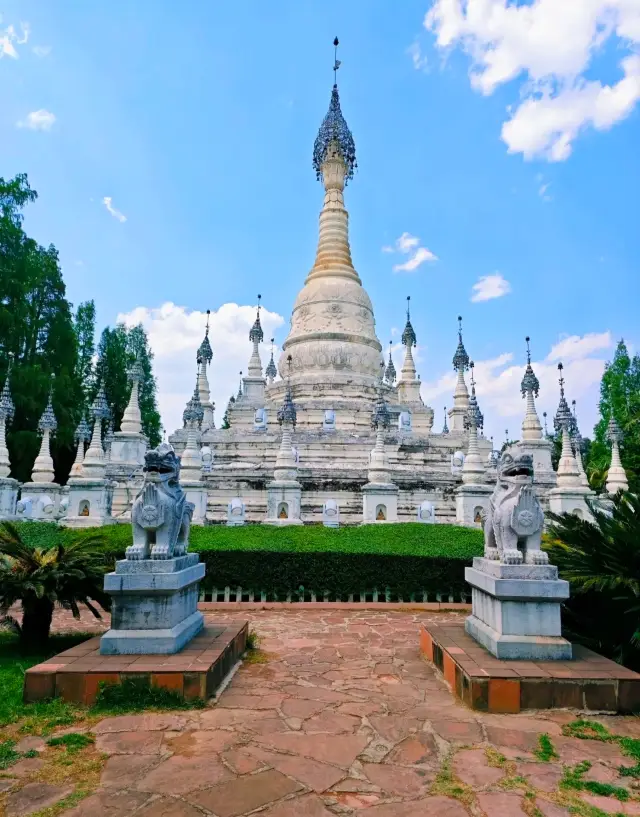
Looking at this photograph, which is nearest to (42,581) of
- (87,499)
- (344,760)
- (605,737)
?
(344,760)

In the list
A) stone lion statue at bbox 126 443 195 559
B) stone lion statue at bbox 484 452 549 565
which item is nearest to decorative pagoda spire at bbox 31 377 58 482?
stone lion statue at bbox 126 443 195 559

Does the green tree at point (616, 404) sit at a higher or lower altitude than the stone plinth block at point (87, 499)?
higher

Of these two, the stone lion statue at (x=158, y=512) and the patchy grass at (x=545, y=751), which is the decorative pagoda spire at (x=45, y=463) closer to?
the stone lion statue at (x=158, y=512)

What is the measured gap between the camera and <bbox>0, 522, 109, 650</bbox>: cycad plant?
710 centimetres

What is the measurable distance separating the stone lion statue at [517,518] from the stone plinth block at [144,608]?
3.57 m

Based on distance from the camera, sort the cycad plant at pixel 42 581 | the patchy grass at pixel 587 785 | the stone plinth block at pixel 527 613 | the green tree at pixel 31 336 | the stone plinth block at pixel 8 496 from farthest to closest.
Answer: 1. the green tree at pixel 31 336
2. the stone plinth block at pixel 8 496
3. the cycad plant at pixel 42 581
4. the stone plinth block at pixel 527 613
5. the patchy grass at pixel 587 785

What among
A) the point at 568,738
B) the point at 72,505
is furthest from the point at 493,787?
the point at 72,505

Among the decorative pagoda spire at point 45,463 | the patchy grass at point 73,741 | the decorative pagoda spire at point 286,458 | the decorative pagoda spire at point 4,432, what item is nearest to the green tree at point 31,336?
the decorative pagoda spire at point 4,432

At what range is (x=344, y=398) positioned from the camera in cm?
3025

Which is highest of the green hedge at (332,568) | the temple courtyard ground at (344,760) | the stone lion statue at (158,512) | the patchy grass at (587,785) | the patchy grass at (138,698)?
the stone lion statue at (158,512)

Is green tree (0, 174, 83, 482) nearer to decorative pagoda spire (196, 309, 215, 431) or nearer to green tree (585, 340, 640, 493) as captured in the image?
decorative pagoda spire (196, 309, 215, 431)

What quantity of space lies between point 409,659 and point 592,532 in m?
2.81

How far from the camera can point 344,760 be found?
171 inches

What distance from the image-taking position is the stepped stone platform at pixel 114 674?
5.36 meters
